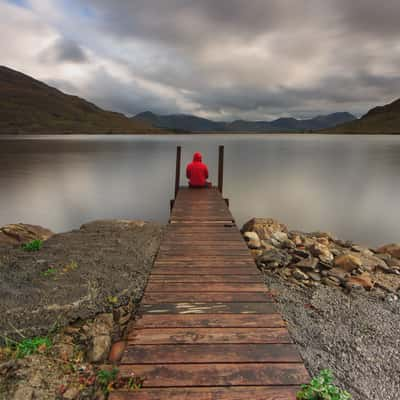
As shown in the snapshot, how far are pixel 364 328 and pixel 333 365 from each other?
1.52m

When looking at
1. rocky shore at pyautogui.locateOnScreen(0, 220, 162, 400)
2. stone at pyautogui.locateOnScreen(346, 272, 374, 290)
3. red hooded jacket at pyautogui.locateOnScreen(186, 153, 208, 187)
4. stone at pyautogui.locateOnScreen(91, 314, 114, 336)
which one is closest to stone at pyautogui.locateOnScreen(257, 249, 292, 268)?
stone at pyautogui.locateOnScreen(346, 272, 374, 290)

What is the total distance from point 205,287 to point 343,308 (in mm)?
3694

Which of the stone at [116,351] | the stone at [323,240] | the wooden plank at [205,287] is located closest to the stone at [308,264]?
the stone at [323,240]

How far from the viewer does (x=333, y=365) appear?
4516 millimetres

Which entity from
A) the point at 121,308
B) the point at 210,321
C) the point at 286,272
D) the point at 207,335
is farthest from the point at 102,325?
the point at 286,272

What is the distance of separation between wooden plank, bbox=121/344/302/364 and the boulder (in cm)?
885

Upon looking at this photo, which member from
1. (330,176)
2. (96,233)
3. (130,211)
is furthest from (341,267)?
(330,176)

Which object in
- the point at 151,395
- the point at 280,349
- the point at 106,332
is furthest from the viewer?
the point at 106,332

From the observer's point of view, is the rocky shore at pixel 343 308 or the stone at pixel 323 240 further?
the stone at pixel 323 240

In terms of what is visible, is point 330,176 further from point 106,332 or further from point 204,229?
point 106,332

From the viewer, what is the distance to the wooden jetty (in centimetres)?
282

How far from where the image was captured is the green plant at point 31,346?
4.41m

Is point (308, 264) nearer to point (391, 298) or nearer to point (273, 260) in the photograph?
point (273, 260)

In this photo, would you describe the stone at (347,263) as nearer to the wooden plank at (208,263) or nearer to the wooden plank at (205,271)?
the wooden plank at (208,263)
